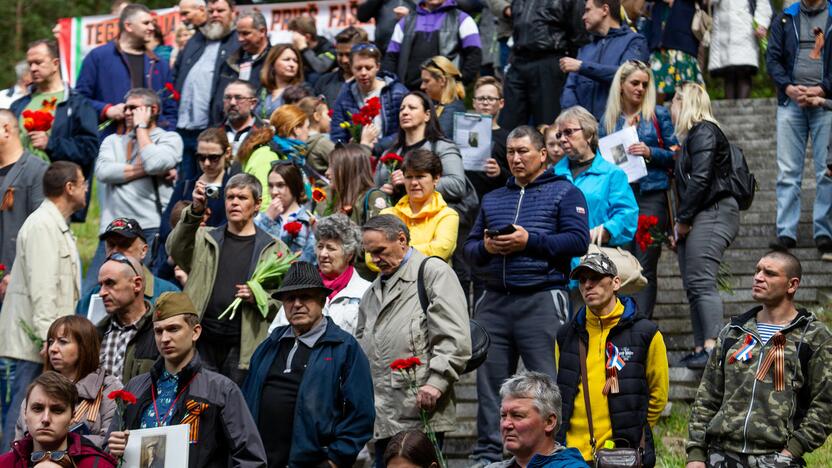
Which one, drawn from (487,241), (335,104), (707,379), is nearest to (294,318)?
(487,241)

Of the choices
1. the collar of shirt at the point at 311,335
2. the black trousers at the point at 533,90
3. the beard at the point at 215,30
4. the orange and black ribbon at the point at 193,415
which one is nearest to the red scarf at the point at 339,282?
the collar of shirt at the point at 311,335

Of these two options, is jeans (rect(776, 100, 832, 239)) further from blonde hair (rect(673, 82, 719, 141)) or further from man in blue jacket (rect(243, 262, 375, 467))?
man in blue jacket (rect(243, 262, 375, 467))

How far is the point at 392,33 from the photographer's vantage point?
15.1 meters

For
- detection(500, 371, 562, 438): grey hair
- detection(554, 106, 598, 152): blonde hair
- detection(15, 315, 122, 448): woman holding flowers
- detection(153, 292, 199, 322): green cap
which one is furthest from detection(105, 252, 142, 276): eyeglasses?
detection(554, 106, 598, 152): blonde hair

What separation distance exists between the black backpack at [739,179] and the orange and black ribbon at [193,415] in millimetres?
4841

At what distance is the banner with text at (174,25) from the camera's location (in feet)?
61.4

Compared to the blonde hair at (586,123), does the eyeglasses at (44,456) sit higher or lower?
lower

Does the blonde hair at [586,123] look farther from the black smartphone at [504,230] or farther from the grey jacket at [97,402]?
the grey jacket at [97,402]

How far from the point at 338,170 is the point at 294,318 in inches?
105

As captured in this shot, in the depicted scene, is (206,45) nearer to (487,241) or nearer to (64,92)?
(64,92)

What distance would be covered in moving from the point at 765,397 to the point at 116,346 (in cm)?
382

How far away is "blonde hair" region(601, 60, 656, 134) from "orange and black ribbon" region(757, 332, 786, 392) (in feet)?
12.5

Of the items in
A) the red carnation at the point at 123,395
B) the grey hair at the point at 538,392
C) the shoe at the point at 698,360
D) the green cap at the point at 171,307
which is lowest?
the shoe at the point at 698,360

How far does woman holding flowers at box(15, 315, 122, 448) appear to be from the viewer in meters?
7.82
